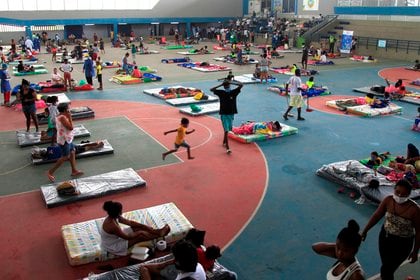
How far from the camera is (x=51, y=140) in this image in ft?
41.0

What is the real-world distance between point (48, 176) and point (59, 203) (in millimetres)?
1767

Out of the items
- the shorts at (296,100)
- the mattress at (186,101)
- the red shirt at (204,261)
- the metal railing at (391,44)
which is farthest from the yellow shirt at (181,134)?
the metal railing at (391,44)

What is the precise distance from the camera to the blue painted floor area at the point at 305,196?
6.84 meters

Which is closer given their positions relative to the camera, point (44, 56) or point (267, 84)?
point (267, 84)

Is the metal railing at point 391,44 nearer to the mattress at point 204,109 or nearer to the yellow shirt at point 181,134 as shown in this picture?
the mattress at point 204,109

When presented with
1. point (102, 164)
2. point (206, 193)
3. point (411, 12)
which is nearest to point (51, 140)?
point (102, 164)

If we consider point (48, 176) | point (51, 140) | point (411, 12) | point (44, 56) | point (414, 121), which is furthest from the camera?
point (44, 56)

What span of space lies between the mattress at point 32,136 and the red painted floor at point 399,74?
17599 millimetres

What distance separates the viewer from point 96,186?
930 centimetres

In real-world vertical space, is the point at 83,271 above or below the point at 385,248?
below

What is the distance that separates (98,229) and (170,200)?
1927 mm

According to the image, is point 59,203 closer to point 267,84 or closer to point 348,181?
point 348,181

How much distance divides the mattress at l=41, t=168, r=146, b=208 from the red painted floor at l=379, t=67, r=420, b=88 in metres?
18.5

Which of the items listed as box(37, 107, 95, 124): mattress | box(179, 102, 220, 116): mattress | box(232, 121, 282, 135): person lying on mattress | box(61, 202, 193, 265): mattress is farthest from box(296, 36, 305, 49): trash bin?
box(61, 202, 193, 265): mattress
